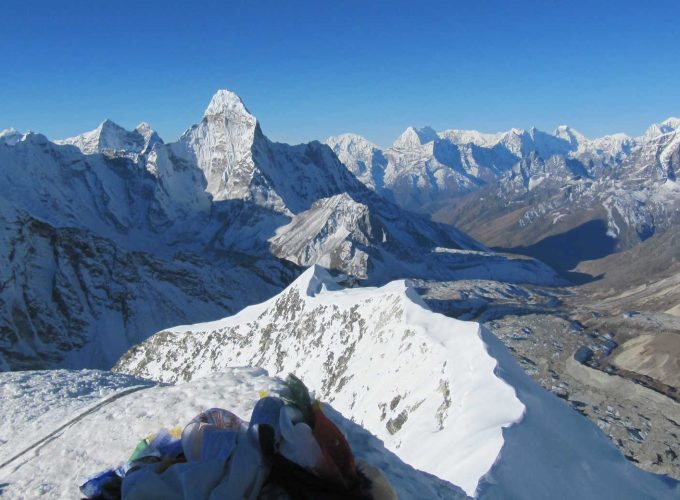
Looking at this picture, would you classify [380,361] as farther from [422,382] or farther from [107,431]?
[107,431]

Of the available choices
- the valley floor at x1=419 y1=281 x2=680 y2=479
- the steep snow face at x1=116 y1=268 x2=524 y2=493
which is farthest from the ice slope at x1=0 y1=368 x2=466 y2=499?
the valley floor at x1=419 y1=281 x2=680 y2=479

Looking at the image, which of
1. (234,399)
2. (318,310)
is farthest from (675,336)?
(234,399)

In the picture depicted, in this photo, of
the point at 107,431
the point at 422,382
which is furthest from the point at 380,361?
the point at 107,431

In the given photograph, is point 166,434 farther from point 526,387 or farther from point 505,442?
point 526,387

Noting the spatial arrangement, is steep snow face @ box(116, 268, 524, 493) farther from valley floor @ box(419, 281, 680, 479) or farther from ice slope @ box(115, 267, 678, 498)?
valley floor @ box(419, 281, 680, 479)

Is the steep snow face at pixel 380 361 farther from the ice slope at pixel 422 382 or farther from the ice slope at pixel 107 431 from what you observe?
the ice slope at pixel 107 431
